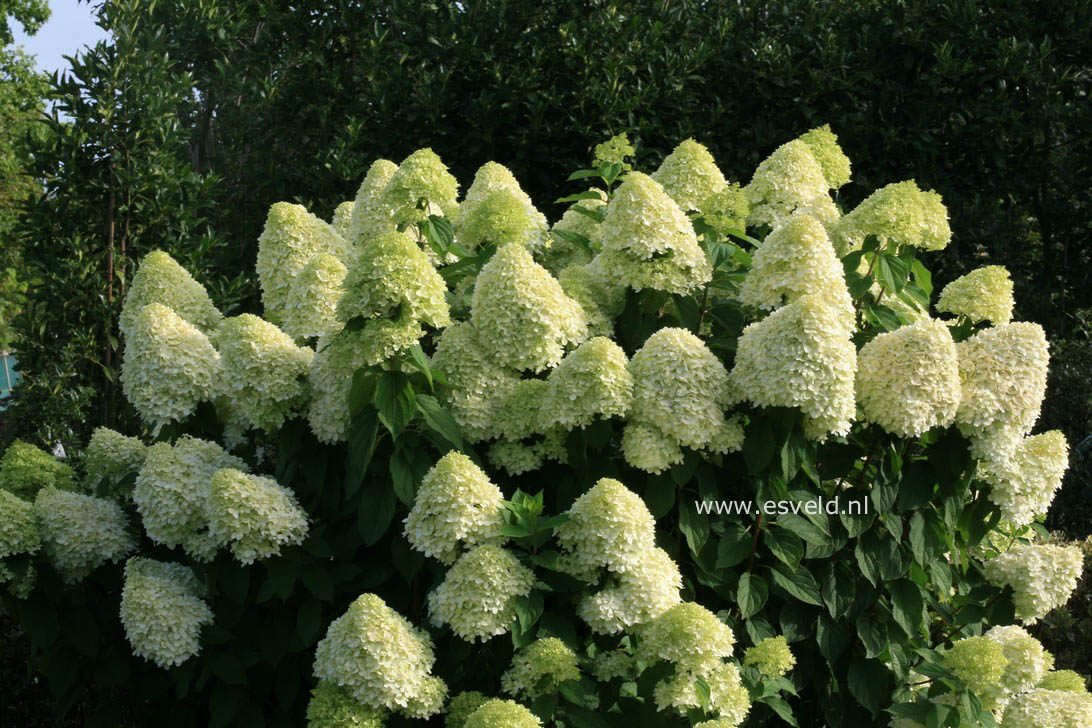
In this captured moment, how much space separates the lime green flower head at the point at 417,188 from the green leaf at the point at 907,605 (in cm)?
216

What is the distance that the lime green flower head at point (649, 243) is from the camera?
390 cm

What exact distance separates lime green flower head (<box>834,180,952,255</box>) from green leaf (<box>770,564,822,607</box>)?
4.13 feet

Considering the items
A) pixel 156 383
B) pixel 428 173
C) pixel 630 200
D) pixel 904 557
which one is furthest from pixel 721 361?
pixel 156 383

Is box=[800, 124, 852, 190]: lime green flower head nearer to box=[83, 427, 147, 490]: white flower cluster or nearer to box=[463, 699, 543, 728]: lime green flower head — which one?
box=[463, 699, 543, 728]: lime green flower head

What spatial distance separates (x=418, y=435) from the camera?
3689 millimetres

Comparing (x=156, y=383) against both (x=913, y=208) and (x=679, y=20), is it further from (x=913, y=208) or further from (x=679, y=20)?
(x=679, y=20)

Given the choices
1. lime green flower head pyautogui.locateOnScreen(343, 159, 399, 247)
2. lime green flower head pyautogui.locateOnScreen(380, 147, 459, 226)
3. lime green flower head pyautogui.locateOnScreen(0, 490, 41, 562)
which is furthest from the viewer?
lime green flower head pyautogui.locateOnScreen(343, 159, 399, 247)

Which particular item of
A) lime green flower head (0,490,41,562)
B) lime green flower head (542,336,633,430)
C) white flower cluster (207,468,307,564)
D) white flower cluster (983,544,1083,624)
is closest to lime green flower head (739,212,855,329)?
lime green flower head (542,336,633,430)

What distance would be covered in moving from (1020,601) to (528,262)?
2.22m

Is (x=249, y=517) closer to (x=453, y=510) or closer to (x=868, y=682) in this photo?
(x=453, y=510)

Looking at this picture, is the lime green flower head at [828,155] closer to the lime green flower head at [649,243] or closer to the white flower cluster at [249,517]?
the lime green flower head at [649,243]

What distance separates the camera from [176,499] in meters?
3.80

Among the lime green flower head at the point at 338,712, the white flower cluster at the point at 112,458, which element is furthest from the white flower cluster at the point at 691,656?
the white flower cluster at the point at 112,458

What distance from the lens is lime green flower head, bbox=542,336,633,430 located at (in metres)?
3.56
